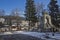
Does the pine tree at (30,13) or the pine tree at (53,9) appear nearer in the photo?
the pine tree at (53,9)

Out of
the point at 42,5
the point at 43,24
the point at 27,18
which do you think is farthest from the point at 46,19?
the point at 42,5

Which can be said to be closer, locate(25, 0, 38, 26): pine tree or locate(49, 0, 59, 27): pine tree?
locate(49, 0, 59, 27): pine tree

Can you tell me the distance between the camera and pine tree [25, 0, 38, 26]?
48.4 meters

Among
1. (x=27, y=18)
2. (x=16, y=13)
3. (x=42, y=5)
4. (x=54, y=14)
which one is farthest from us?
(x=16, y=13)

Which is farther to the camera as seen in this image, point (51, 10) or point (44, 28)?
point (51, 10)

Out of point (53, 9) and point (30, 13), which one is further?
point (30, 13)

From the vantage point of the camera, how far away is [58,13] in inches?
1774

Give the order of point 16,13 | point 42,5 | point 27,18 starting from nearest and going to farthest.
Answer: point 27,18, point 42,5, point 16,13

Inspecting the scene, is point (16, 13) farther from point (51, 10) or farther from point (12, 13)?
point (51, 10)

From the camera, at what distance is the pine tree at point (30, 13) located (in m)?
48.4

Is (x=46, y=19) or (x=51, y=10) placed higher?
(x=51, y=10)

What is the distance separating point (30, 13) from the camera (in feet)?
160

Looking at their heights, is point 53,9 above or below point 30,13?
above

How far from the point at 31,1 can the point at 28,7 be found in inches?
109
